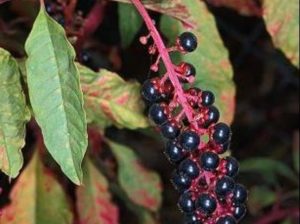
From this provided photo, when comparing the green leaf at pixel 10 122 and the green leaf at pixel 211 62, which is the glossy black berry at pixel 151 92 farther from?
the green leaf at pixel 211 62

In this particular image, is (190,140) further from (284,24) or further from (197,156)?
(284,24)

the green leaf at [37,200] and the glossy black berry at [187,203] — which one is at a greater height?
the glossy black berry at [187,203]

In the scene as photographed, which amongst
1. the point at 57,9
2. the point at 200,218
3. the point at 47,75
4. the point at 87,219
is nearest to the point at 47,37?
the point at 47,75

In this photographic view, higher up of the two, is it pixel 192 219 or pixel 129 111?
pixel 192 219

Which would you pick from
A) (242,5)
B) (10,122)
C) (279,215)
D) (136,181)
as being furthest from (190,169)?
(279,215)

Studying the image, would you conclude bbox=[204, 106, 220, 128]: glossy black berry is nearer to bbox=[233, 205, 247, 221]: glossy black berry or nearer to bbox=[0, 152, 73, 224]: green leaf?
bbox=[233, 205, 247, 221]: glossy black berry

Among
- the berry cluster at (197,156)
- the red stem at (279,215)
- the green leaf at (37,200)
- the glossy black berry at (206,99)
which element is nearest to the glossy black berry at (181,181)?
the berry cluster at (197,156)

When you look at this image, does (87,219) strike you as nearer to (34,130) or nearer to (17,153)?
(34,130)

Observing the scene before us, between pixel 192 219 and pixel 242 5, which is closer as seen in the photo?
pixel 192 219
